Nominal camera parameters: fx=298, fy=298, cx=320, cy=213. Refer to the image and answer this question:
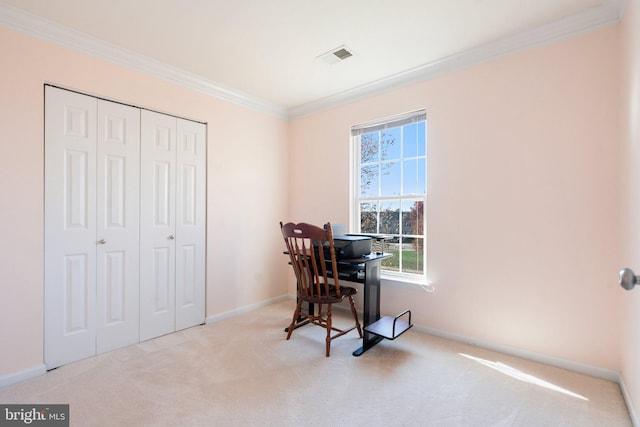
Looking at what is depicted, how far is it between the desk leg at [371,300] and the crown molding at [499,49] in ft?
6.00

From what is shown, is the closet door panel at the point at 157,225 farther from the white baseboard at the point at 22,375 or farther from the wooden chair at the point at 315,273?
the wooden chair at the point at 315,273

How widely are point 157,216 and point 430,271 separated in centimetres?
264

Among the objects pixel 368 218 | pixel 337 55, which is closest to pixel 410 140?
pixel 368 218

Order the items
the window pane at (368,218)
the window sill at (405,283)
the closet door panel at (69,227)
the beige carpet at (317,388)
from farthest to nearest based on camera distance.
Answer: the window pane at (368,218) < the window sill at (405,283) < the closet door panel at (69,227) < the beige carpet at (317,388)

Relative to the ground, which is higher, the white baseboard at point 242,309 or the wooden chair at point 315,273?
the wooden chair at point 315,273

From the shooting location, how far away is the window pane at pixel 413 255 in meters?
2.99

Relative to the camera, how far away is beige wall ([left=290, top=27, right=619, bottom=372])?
2.05m

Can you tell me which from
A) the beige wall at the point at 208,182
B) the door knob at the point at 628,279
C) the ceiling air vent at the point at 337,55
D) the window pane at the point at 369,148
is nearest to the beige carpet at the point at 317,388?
the beige wall at the point at 208,182

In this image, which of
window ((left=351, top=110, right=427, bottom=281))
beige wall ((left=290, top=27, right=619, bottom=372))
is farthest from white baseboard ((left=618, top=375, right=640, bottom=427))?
window ((left=351, top=110, right=427, bottom=281))

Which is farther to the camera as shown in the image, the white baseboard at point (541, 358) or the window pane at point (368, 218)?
the window pane at point (368, 218)

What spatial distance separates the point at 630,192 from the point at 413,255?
5.45 feet

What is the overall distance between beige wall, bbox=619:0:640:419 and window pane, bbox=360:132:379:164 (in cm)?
197

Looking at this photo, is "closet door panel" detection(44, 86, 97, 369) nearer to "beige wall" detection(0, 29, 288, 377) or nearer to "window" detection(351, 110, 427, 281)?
"beige wall" detection(0, 29, 288, 377)

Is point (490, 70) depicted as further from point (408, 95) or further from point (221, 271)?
point (221, 271)
